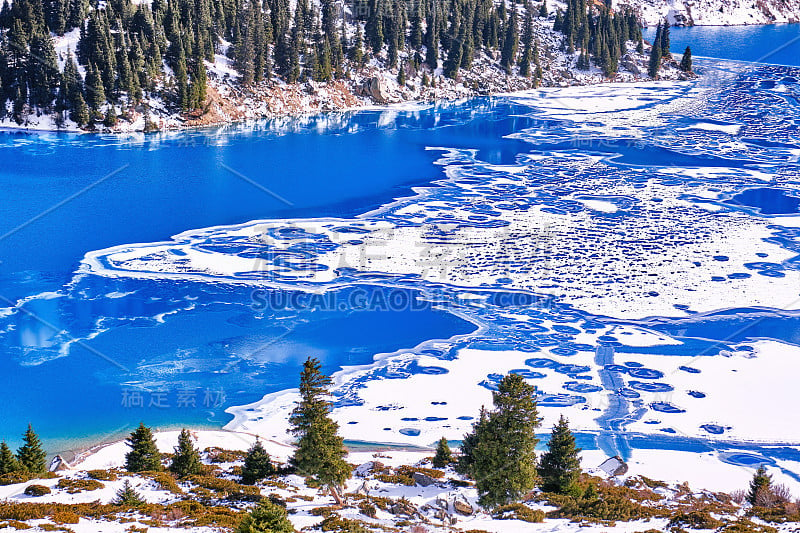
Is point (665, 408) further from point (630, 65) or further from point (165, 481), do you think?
point (630, 65)

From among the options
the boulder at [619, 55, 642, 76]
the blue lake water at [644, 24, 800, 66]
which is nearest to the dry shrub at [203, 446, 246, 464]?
the boulder at [619, 55, 642, 76]

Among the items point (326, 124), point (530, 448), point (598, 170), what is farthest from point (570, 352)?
point (326, 124)

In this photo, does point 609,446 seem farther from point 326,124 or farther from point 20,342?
point 326,124

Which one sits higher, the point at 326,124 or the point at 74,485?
the point at 326,124

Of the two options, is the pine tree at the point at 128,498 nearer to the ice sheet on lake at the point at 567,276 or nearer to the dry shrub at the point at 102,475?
the dry shrub at the point at 102,475

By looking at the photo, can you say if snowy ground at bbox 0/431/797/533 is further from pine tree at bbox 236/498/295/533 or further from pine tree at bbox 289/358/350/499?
pine tree at bbox 236/498/295/533

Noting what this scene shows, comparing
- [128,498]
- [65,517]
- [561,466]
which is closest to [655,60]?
[561,466]

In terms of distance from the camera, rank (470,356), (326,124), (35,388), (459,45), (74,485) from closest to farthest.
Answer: (74,485) → (35,388) → (470,356) → (326,124) → (459,45)
